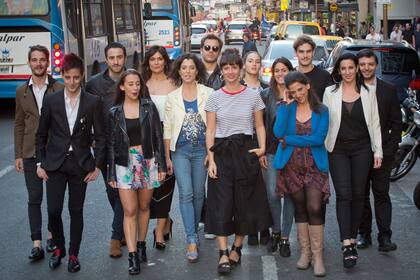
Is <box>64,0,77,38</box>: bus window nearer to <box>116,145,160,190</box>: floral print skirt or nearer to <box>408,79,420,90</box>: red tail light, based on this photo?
<box>408,79,420,90</box>: red tail light

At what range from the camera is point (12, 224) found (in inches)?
311

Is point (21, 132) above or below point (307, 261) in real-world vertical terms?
above

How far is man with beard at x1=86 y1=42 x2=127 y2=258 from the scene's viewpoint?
6570 millimetres

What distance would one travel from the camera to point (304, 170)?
6.04 m

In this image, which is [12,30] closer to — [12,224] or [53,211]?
[12,224]

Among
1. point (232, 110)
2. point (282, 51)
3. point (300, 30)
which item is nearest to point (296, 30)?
point (300, 30)

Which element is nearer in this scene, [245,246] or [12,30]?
[245,246]

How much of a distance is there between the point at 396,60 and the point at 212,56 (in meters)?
7.15

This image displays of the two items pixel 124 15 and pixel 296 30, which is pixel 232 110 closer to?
pixel 124 15

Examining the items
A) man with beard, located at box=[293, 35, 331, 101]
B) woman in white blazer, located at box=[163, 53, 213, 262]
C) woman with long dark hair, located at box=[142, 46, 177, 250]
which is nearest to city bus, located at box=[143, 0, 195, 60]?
man with beard, located at box=[293, 35, 331, 101]

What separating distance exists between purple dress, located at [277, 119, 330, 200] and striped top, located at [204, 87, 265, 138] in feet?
1.44

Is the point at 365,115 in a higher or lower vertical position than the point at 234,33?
lower

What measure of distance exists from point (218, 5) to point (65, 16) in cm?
15241

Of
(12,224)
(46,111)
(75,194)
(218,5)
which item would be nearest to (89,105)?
(46,111)
